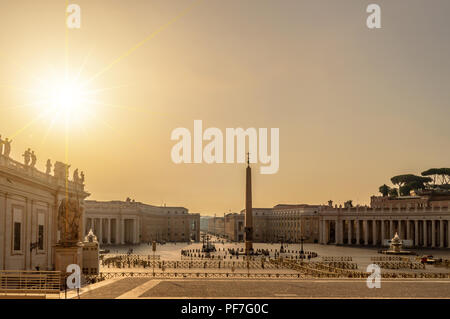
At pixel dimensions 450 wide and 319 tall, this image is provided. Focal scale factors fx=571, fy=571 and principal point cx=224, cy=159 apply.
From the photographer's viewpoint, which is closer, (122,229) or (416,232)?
(416,232)

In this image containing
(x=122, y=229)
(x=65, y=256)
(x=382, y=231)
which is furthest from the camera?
(x=122, y=229)

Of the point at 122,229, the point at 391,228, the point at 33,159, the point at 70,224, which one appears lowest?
the point at 122,229

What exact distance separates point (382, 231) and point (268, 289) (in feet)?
329

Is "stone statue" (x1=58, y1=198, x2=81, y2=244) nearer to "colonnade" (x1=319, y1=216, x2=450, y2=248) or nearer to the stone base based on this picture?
the stone base

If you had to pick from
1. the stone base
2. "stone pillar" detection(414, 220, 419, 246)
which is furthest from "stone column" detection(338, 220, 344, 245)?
the stone base

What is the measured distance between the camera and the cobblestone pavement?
32844mm

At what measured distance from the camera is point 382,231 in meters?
130

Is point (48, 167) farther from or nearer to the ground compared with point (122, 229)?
farther from the ground

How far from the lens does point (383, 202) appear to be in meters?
160

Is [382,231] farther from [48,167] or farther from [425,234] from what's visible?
[48,167]

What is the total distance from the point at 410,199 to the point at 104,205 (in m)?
79.4

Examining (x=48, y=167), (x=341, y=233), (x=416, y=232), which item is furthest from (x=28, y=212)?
(x=341, y=233)

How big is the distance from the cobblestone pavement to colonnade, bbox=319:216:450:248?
268ft
